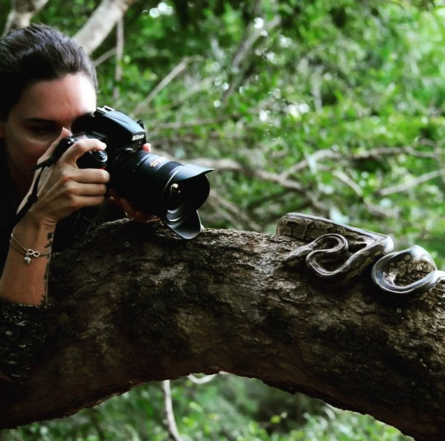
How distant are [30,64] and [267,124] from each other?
2506 millimetres

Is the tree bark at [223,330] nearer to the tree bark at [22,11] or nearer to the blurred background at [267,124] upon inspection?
the blurred background at [267,124]

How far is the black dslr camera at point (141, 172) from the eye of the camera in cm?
149

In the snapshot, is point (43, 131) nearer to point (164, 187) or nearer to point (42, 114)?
point (42, 114)

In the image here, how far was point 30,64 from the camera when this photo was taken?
67.4 inches

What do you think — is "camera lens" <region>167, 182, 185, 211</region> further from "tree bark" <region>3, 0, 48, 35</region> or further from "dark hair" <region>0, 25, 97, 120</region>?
"tree bark" <region>3, 0, 48, 35</region>

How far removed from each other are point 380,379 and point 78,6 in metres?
5.02

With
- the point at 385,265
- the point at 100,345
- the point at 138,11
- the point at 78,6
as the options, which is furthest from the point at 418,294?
the point at 78,6

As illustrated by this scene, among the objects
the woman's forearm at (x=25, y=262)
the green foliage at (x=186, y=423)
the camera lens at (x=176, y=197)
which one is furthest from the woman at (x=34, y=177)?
the green foliage at (x=186, y=423)

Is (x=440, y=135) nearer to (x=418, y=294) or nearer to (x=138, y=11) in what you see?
(x=138, y=11)

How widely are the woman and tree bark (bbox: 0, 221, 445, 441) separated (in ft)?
0.32

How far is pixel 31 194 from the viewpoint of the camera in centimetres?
146

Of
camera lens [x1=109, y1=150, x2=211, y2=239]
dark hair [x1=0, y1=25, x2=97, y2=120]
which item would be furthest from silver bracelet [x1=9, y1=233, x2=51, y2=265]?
dark hair [x1=0, y1=25, x2=97, y2=120]

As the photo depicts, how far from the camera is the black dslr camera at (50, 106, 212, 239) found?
1.49m

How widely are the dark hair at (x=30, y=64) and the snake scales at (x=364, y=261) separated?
2.95 ft
